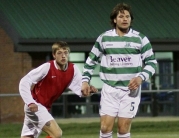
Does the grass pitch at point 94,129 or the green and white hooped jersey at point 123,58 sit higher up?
the green and white hooped jersey at point 123,58

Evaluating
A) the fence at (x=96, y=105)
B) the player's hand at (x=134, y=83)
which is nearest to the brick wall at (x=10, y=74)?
the fence at (x=96, y=105)

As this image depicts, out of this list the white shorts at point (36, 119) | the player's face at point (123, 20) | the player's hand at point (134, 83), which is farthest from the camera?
the white shorts at point (36, 119)

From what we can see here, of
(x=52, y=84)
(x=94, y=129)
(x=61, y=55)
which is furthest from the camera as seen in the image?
A: (x=94, y=129)

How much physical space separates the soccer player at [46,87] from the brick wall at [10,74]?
49.7ft

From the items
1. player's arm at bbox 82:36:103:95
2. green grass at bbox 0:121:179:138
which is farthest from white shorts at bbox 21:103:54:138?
→ green grass at bbox 0:121:179:138

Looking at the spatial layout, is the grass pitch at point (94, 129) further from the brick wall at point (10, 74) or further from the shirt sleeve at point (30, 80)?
the shirt sleeve at point (30, 80)

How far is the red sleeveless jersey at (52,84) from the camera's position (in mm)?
11445

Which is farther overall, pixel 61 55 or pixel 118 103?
pixel 61 55

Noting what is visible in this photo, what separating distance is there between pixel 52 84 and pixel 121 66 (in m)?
1.19

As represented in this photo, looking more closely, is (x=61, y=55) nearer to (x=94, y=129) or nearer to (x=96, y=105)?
(x=94, y=129)

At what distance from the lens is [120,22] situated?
10.7 meters

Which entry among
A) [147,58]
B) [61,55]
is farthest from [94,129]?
[147,58]

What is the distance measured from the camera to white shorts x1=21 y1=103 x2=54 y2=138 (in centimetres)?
1142

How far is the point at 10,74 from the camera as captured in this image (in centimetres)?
2742
